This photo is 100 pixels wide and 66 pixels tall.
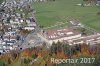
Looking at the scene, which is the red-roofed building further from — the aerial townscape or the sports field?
the sports field

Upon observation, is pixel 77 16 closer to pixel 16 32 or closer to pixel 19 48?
pixel 16 32

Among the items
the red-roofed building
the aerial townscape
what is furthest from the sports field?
the red-roofed building

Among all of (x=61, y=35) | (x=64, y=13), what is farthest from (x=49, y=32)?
(x=64, y=13)

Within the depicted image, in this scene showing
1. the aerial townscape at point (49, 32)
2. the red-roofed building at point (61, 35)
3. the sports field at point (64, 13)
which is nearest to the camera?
the aerial townscape at point (49, 32)

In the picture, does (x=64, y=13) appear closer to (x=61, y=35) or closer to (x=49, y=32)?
(x=49, y=32)

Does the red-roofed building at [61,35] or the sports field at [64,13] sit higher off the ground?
the red-roofed building at [61,35]

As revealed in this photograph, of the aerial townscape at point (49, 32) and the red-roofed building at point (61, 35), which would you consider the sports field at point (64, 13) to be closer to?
the aerial townscape at point (49, 32)

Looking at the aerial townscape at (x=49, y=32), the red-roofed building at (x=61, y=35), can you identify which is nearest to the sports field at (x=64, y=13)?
the aerial townscape at (x=49, y=32)

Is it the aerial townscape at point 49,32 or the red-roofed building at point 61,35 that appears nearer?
the aerial townscape at point 49,32
